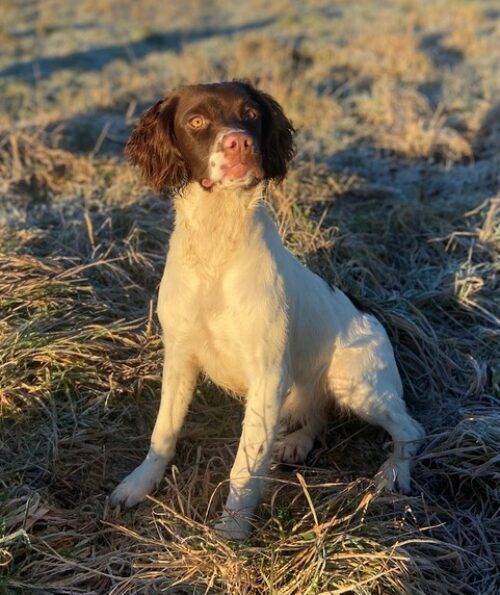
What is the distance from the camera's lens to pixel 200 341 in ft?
7.86

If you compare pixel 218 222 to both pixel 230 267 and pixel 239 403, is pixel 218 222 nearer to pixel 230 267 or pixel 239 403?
pixel 230 267

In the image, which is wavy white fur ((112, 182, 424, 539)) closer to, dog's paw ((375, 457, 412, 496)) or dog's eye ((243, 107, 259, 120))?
dog's paw ((375, 457, 412, 496))

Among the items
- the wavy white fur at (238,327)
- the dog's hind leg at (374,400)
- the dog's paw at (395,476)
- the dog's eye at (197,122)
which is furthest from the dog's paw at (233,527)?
the dog's eye at (197,122)

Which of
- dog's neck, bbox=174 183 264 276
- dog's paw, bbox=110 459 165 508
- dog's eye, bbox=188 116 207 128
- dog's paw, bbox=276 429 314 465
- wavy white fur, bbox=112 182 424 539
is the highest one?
dog's eye, bbox=188 116 207 128

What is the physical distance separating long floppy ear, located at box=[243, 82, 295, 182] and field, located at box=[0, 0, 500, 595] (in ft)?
3.53

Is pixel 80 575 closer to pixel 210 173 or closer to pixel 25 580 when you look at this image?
pixel 25 580

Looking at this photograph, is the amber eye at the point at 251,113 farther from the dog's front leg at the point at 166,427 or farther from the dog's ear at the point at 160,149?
the dog's front leg at the point at 166,427

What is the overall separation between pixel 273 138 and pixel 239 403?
1211 mm

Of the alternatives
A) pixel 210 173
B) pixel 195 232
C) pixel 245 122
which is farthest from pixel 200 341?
pixel 245 122

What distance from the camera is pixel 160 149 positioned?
7.57 ft

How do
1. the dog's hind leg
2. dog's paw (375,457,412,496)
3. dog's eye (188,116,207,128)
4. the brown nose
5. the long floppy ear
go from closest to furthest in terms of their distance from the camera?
1. the brown nose
2. dog's eye (188,116,207,128)
3. the long floppy ear
4. dog's paw (375,457,412,496)
5. the dog's hind leg

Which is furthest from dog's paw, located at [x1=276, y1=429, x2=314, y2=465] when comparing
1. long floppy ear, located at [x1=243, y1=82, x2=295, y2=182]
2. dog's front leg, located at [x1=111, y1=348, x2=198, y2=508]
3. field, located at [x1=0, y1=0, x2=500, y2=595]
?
long floppy ear, located at [x1=243, y1=82, x2=295, y2=182]

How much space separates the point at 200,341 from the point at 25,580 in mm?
916

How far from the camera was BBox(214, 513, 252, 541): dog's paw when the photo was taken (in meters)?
2.25
